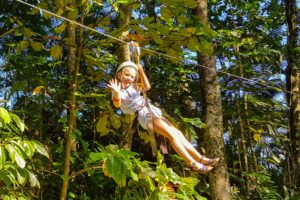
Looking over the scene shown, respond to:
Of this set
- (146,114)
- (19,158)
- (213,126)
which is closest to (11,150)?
(19,158)

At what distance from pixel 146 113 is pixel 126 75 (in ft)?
1.02

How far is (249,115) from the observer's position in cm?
530

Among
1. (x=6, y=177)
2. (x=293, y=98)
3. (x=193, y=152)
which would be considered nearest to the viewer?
(x=6, y=177)

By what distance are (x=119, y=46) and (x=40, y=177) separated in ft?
4.34

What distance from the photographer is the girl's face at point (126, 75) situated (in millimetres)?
2939

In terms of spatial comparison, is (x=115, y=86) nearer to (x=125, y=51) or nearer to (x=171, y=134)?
A: (x=171, y=134)

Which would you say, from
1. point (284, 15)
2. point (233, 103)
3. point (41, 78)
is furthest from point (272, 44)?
point (41, 78)

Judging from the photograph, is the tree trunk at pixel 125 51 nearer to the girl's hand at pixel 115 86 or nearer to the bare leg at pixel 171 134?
the bare leg at pixel 171 134

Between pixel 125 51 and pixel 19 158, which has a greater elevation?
pixel 125 51

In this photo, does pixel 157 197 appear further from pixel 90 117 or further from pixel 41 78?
pixel 90 117

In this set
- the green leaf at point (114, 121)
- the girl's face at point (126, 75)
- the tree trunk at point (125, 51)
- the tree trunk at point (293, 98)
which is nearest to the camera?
the girl's face at point (126, 75)

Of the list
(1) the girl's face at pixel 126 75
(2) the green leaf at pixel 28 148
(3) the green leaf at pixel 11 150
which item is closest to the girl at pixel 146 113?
(1) the girl's face at pixel 126 75

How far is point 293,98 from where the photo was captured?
→ 6.05 m

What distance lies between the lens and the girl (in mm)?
2836
